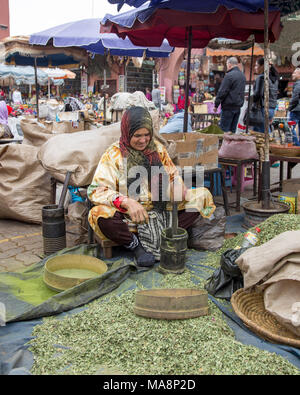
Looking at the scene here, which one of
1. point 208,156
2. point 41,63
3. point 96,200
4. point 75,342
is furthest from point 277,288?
point 41,63

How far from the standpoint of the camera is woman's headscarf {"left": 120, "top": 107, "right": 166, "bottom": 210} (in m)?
3.26

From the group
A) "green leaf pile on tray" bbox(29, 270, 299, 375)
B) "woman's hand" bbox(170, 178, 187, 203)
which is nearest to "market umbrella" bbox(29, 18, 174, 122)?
"woman's hand" bbox(170, 178, 187, 203)

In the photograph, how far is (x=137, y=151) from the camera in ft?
11.2

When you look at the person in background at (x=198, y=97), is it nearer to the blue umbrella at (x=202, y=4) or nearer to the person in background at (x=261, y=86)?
the person in background at (x=261, y=86)

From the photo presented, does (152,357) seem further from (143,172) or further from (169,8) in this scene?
(169,8)

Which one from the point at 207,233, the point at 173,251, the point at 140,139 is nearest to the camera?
the point at 173,251

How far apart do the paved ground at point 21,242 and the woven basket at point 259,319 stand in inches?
73.4

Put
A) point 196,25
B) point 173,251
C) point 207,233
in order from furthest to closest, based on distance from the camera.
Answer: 1. point 196,25
2. point 207,233
3. point 173,251

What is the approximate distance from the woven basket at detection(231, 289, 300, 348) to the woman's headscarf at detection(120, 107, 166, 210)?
121cm

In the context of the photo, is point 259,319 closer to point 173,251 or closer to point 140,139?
point 173,251

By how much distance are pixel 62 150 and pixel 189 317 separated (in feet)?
7.19

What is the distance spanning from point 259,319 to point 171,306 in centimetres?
55

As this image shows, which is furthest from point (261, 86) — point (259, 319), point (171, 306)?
point (171, 306)

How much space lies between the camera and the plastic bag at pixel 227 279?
2637 millimetres
